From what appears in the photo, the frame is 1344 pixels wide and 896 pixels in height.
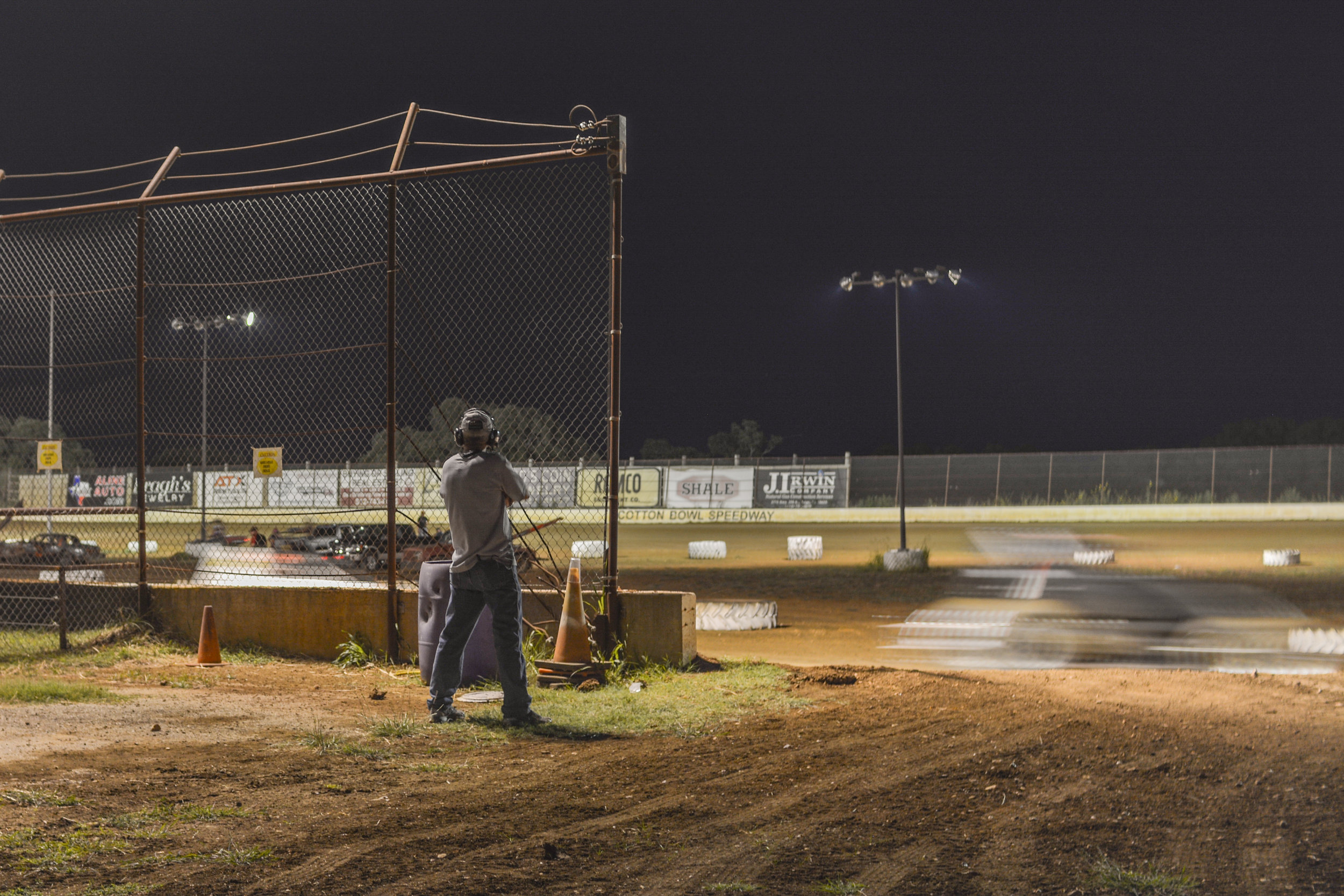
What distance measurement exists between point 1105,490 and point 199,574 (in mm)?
35176

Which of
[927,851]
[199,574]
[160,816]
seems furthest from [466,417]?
[199,574]

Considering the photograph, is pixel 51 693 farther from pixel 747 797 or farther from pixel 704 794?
pixel 747 797

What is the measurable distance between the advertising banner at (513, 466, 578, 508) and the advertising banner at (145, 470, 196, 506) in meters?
10.4

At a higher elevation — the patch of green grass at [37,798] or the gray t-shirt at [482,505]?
the gray t-shirt at [482,505]

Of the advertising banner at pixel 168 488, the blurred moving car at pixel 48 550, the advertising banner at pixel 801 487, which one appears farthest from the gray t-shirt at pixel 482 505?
the advertising banner at pixel 801 487

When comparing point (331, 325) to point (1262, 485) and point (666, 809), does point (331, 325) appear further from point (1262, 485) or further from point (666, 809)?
point (1262, 485)

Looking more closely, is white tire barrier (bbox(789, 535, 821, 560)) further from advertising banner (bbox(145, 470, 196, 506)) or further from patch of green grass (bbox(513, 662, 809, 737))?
advertising banner (bbox(145, 470, 196, 506))

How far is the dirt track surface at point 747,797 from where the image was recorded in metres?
3.69

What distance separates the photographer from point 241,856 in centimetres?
382

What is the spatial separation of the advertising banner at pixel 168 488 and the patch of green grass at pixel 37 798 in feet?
85.3

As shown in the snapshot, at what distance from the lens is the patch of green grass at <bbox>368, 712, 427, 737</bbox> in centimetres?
602

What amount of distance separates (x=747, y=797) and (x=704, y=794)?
→ 193 millimetres

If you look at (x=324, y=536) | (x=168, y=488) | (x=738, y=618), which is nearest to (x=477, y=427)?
(x=738, y=618)

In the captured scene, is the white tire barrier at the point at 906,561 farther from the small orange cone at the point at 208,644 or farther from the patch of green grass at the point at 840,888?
the patch of green grass at the point at 840,888
